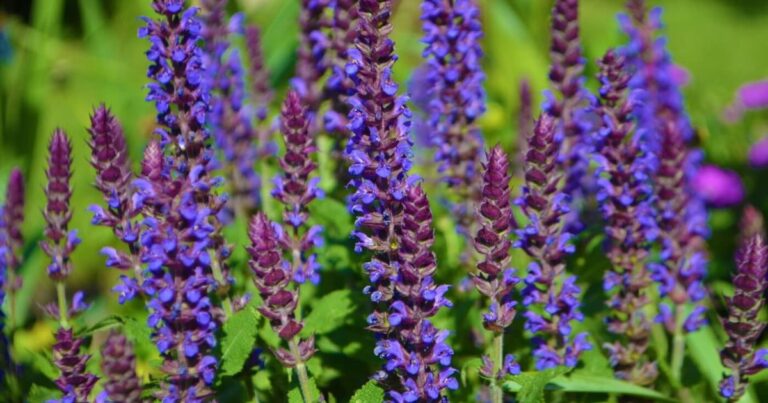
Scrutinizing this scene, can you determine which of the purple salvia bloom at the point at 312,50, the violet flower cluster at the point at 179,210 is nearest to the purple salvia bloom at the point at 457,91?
the purple salvia bloom at the point at 312,50

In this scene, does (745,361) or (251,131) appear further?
(251,131)

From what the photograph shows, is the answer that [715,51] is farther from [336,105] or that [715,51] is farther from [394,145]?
[394,145]

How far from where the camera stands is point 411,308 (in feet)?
8.09

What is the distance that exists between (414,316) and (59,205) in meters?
1.32

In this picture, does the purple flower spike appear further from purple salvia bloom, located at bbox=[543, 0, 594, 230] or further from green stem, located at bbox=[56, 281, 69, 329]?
purple salvia bloom, located at bbox=[543, 0, 594, 230]

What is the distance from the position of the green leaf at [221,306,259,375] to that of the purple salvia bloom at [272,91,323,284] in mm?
192

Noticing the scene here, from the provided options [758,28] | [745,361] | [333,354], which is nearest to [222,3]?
[333,354]

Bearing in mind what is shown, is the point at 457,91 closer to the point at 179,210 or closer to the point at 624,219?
the point at 624,219

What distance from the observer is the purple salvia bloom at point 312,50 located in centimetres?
370

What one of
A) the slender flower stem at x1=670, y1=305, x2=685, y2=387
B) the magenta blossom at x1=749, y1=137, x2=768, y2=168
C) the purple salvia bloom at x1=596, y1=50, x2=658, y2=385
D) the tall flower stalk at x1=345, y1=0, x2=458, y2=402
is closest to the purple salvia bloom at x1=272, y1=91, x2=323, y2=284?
the tall flower stalk at x1=345, y1=0, x2=458, y2=402

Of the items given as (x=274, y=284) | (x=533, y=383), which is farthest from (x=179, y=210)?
(x=533, y=383)

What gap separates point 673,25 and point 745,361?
8.24m

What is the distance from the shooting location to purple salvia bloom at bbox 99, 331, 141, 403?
2.02 m

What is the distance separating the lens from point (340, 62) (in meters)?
3.65
